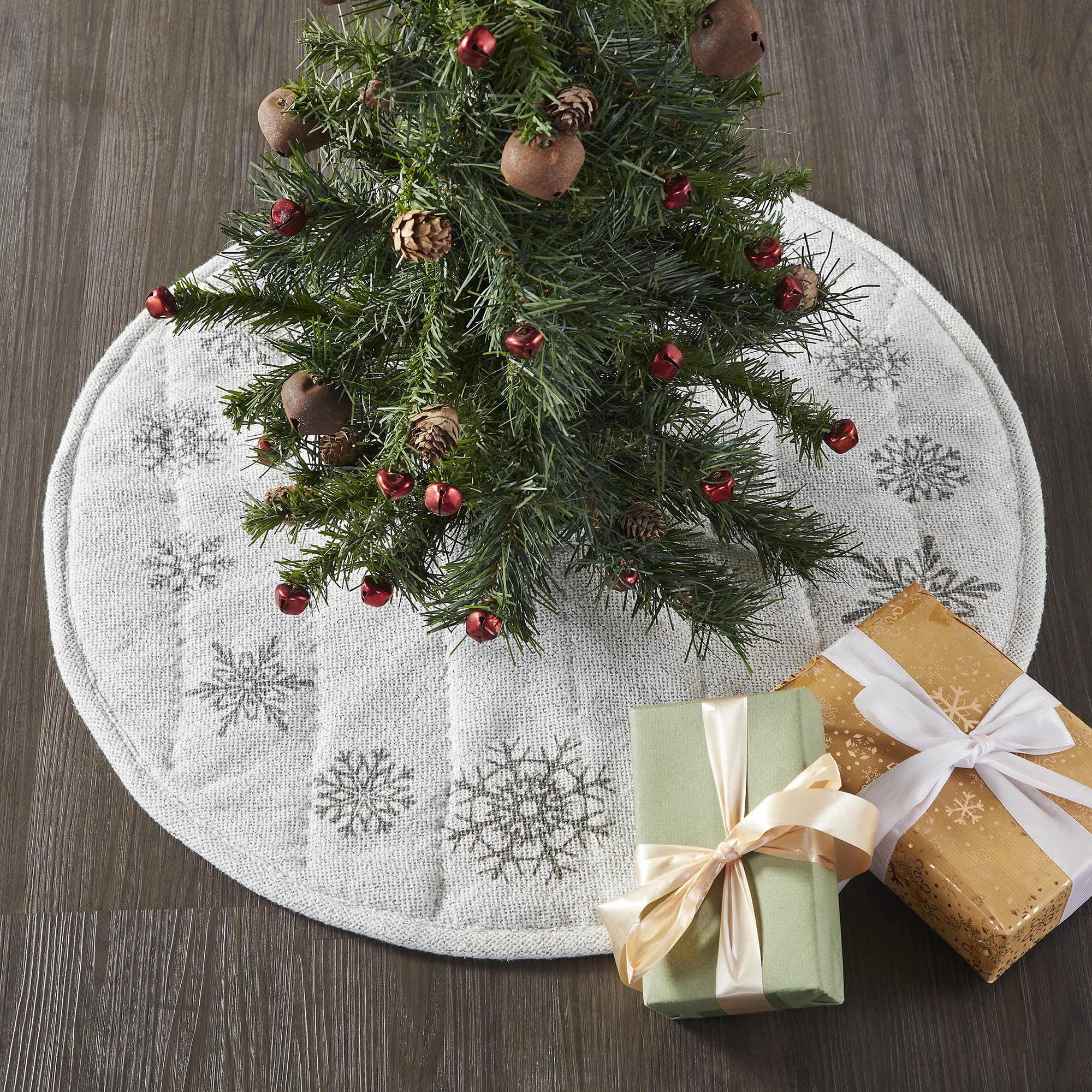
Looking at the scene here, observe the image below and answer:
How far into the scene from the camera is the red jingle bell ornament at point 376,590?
777 millimetres

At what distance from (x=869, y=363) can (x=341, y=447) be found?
65 centimetres

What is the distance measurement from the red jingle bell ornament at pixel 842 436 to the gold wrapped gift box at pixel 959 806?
0.54 feet

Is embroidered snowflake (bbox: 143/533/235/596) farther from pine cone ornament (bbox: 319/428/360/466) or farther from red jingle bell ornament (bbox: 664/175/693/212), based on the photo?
red jingle bell ornament (bbox: 664/175/693/212)

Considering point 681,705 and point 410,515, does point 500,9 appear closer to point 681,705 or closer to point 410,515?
point 410,515

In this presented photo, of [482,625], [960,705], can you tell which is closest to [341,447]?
[482,625]

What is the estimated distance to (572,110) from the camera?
0.55 meters

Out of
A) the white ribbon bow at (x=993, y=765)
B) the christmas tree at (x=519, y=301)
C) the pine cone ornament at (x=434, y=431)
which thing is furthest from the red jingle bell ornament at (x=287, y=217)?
the white ribbon bow at (x=993, y=765)

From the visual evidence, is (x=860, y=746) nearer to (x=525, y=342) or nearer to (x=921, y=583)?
(x=921, y=583)

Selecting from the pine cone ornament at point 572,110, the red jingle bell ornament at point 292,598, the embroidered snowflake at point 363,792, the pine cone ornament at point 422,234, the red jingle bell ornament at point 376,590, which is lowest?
the embroidered snowflake at point 363,792

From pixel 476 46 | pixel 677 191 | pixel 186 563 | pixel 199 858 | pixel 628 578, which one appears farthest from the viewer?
pixel 186 563

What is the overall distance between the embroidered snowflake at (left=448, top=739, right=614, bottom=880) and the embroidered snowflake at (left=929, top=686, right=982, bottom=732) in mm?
306

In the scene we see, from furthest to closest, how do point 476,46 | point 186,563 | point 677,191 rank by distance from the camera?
1. point 186,563
2. point 677,191
3. point 476,46

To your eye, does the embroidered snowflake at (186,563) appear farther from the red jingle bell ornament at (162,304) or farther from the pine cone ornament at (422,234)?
the pine cone ornament at (422,234)

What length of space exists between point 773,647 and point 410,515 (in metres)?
0.42
